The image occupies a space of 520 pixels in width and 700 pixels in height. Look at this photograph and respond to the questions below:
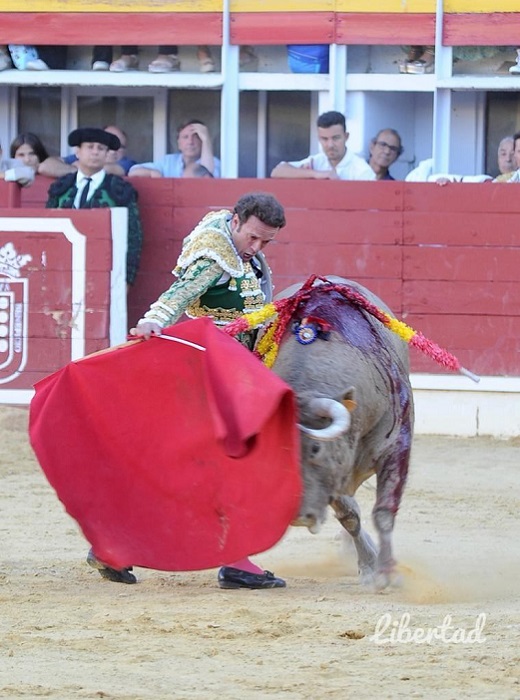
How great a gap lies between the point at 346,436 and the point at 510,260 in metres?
3.50

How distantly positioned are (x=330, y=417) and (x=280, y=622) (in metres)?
0.55

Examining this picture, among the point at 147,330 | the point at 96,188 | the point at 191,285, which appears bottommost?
the point at 147,330

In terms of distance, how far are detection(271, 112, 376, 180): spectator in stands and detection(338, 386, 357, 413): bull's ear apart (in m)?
3.63

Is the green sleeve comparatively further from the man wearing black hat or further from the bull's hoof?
the man wearing black hat

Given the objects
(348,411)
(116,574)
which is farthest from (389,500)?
(116,574)

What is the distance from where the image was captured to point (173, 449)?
3783mm

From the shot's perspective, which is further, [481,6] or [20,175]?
[481,6]

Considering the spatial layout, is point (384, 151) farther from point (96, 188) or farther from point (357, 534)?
point (357, 534)

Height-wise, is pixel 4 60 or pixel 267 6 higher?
pixel 267 6

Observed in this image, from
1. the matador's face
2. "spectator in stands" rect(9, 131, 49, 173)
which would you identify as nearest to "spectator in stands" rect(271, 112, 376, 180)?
"spectator in stands" rect(9, 131, 49, 173)

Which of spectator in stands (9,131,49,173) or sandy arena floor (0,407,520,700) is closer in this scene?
sandy arena floor (0,407,520,700)

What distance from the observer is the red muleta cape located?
11.8ft

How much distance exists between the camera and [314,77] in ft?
27.0

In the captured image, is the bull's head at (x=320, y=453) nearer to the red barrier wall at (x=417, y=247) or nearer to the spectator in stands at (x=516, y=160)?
the red barrier wall at (x=417, y=247)
